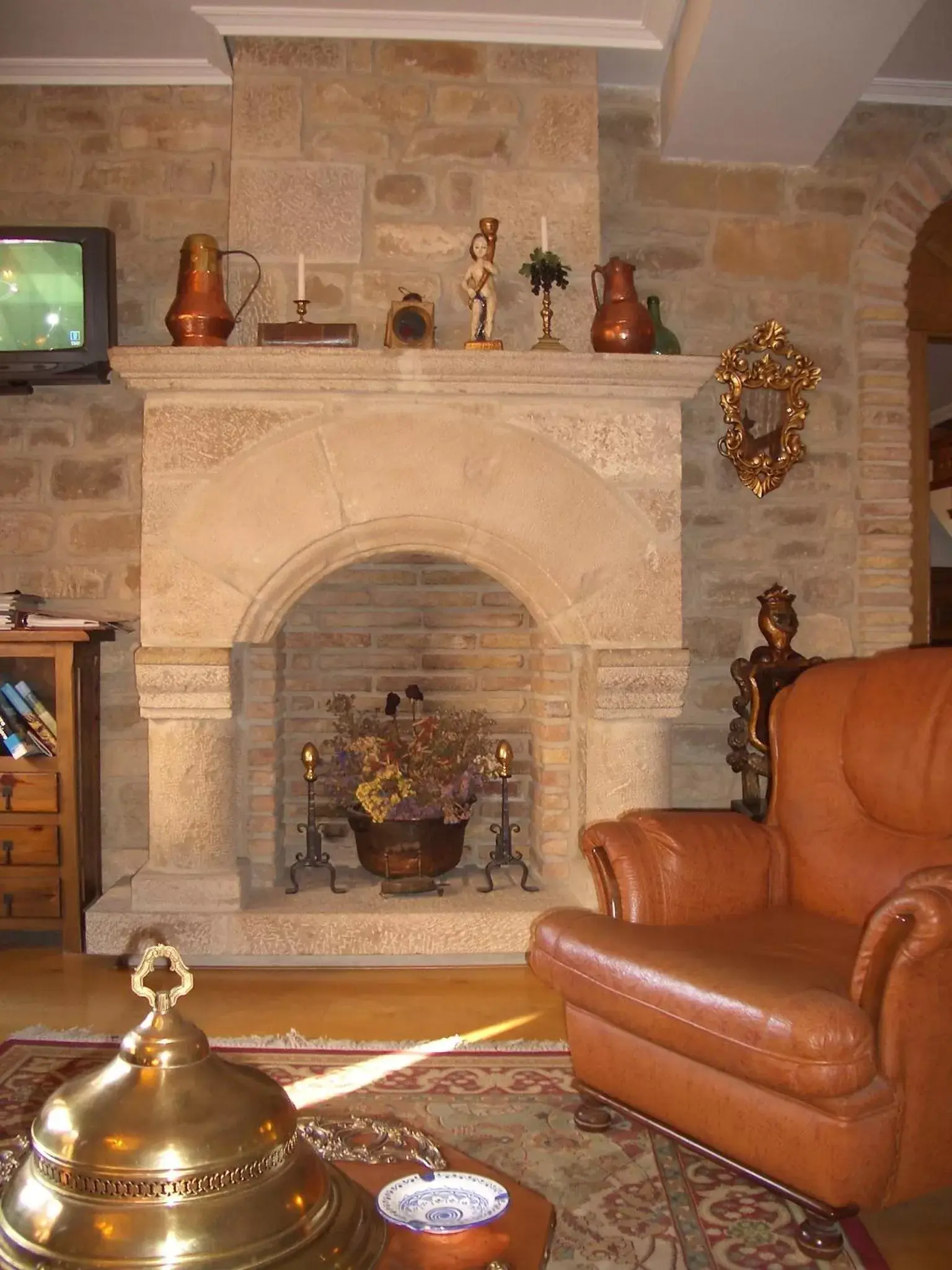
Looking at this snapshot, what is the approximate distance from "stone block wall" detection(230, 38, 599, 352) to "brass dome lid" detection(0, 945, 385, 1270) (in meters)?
2.70

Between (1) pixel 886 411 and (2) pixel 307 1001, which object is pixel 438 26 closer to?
(1) pixel 886 411

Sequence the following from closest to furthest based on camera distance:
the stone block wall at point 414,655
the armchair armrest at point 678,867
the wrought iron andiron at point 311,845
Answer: the armchair armrest at point 678,867, the wrought iron andiron at point 311,845, the stone block wall at point 414,655

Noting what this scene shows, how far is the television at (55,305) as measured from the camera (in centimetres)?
354

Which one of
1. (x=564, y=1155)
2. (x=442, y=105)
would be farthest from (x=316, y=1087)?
(x=442, y=105)

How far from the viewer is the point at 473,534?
134 inches

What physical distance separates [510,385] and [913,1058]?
213cm

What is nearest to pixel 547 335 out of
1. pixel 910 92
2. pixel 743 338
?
pixel 743 338

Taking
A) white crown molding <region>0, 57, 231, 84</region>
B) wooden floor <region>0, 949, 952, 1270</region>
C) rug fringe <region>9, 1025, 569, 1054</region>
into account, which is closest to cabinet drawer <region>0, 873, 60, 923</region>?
wooden floor <region>0, 949, 952, 1270</region>

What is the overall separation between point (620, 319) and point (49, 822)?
2327 mm

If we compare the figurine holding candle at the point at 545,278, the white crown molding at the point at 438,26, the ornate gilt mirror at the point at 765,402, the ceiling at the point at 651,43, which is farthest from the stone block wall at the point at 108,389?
the ornate gilt mirror at the point at 765,402

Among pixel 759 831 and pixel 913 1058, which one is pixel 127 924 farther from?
pixel 913 1058

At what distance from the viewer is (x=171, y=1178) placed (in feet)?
3.60

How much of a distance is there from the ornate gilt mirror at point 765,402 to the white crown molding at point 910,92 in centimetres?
87

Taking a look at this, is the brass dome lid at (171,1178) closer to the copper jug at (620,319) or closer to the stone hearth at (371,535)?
the stone hearth at (371,535)
